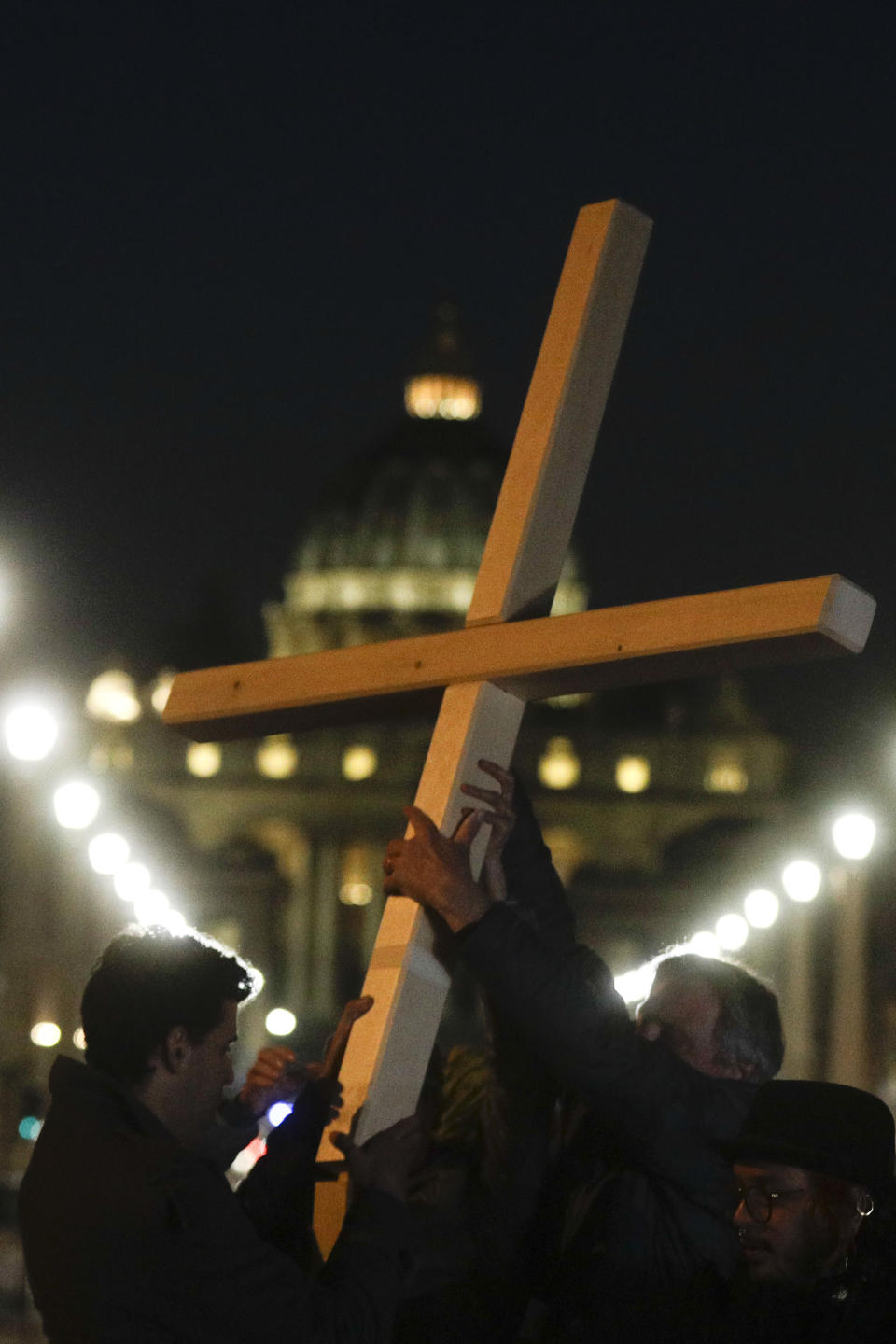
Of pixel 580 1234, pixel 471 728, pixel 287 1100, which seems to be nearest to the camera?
pixel 471 728

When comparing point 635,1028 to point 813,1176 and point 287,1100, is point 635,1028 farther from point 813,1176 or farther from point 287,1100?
point 287,1100

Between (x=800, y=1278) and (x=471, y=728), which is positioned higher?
(x=471, y=728)

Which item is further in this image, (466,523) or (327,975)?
(466,523)

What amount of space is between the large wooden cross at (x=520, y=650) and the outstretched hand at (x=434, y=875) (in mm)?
36

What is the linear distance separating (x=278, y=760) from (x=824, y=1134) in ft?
319

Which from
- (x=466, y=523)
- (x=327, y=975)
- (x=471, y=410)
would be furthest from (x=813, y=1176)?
(x=471, y=410)

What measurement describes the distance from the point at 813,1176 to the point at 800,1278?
0.14 meters

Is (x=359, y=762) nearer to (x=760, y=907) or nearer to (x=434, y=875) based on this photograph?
(x=760, y=907)

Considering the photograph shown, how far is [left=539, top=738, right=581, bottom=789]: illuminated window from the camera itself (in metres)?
100

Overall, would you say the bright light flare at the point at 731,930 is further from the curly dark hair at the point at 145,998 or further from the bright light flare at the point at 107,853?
the curly dark hair at the point at 145,998

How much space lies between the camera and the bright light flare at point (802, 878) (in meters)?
22.3

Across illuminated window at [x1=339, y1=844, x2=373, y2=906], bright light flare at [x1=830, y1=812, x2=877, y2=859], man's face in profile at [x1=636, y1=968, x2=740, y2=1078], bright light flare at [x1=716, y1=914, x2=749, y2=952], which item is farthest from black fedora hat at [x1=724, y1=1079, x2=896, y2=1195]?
illuminated window at [x1=339, y1=844, x2=373, y2=906]

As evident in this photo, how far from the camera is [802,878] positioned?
22375mm

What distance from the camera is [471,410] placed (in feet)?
407
